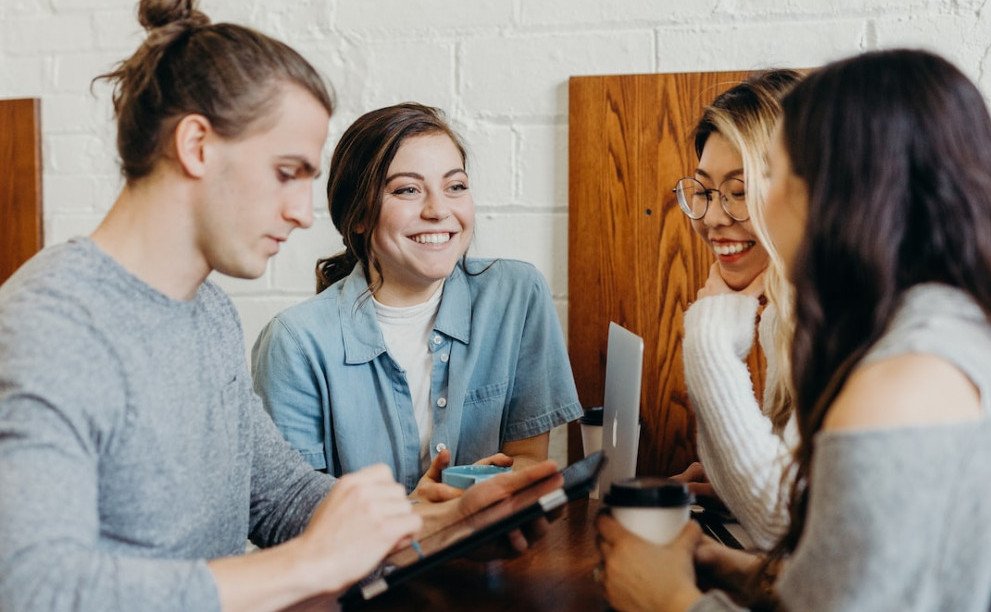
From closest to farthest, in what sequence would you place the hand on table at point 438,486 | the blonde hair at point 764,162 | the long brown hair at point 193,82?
the long brown hair at point 193,82
the hand on table at point 438,486
the blonde hair at point 764,162

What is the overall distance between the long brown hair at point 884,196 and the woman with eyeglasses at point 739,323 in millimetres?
305

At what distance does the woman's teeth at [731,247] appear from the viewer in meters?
1.53

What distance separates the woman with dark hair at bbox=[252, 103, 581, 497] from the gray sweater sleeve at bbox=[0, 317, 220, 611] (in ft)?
2.57

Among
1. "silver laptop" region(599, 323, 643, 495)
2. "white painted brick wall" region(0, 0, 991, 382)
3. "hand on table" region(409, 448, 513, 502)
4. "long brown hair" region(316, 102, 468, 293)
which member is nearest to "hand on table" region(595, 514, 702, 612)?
"silver laptop" region(599, 323, 643, 495)

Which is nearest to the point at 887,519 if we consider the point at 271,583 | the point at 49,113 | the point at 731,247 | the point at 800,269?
the point at 800,269

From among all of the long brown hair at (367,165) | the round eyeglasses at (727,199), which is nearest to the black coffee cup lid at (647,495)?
the round eyeglasses at (727,199)

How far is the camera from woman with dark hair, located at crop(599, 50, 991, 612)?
675 mm

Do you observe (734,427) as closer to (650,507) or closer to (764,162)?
(650,507)

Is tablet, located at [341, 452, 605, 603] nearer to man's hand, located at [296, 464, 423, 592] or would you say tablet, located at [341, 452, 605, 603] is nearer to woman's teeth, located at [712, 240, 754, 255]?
man's hand, located at [296, 464, 423, 592]

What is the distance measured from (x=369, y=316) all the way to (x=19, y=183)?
0.99 metres

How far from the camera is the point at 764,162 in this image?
1438mm

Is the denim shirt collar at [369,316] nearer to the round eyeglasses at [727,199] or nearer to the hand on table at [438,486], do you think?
the hand on table at [438,486]

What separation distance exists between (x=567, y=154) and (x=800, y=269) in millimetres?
1106

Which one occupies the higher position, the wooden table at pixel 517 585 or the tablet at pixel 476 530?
the tablet at pixel 476 530
